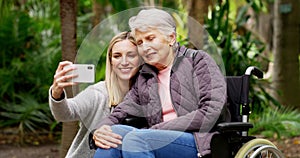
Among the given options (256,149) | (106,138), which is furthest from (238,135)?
(106,138)

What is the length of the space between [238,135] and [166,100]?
459 mm

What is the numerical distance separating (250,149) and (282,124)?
3682 mm

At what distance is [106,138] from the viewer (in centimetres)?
327

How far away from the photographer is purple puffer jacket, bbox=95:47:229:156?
3.21 m

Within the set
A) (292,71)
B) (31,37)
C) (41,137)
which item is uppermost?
(31,37)

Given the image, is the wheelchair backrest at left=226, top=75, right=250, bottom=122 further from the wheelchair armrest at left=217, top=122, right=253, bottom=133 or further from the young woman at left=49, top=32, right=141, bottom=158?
the young woman at left=49, top=32, right=141, bottom=158

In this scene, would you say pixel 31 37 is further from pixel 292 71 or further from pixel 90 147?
pixel 90 147

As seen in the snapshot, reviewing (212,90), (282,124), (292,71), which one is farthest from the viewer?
(292,71)

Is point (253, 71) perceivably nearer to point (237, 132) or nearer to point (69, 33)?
point (237, 132)

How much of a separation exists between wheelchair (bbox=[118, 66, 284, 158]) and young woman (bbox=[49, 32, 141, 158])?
0.22 metres

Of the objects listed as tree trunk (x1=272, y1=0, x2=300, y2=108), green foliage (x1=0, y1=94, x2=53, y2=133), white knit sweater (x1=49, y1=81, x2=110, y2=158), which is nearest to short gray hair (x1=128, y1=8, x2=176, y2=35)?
white knit sweater (x1=49, y1=81, x2=110, y2=158)

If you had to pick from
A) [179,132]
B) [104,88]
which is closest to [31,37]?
[104,88]

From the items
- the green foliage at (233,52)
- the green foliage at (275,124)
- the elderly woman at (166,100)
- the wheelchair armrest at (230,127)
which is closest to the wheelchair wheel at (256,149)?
the wheelchair armrest at (230,127)

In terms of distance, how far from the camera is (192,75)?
330cm
